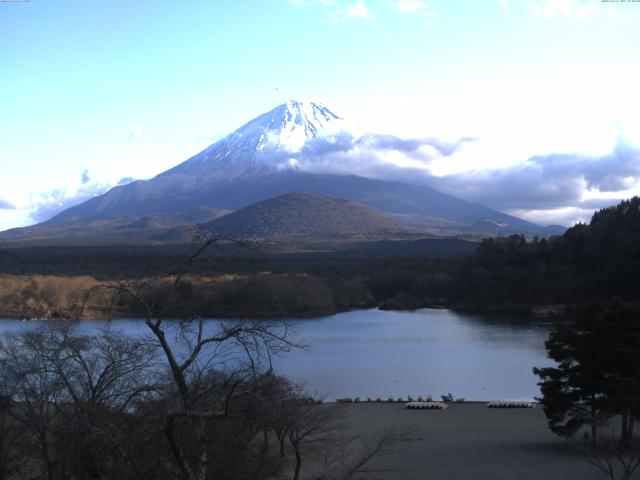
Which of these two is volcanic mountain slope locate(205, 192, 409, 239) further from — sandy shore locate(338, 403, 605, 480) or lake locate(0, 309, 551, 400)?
sandy shore locate(338, 403, 605, 480)

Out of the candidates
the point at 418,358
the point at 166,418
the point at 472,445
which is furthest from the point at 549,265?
the point at 166,418

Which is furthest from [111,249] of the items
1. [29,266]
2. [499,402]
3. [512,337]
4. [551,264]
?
[499,402]

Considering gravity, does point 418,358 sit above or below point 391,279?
below

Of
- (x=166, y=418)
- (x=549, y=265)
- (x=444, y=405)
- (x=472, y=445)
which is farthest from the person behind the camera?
(x=549, y=265)

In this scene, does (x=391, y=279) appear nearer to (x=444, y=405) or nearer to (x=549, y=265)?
(x=549, y=265)

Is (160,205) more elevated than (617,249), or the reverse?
(160,205)

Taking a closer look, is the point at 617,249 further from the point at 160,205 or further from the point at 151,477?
the point at 160,205
